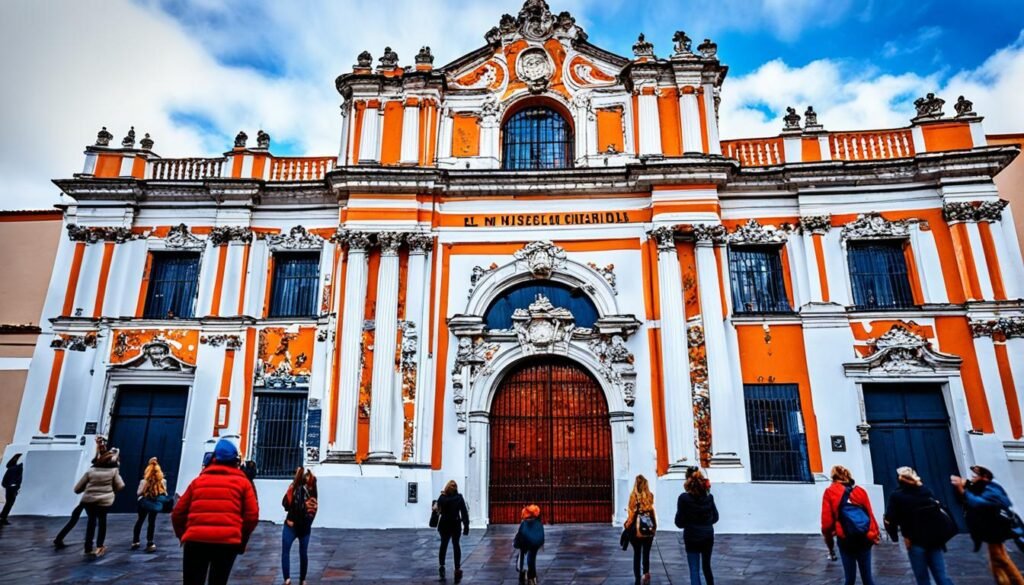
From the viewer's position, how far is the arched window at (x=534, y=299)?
51.9ft

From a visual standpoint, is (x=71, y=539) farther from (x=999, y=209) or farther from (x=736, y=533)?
(x=999, y=209)

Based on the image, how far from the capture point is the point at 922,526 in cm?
671

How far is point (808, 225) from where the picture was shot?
1591cm

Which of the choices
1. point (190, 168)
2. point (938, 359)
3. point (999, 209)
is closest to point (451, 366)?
point (190, 168)

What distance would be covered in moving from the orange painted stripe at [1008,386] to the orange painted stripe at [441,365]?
41.3 feet

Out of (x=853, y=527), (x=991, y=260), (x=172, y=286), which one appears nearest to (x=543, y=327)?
(x=853, y=527)

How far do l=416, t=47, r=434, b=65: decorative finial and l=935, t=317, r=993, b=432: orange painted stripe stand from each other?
14.4 m

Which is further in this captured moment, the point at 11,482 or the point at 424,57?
the point at 424,57

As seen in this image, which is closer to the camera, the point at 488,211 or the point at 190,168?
the point at 488,211

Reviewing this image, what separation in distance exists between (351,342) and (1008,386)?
1495 cm

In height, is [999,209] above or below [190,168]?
below

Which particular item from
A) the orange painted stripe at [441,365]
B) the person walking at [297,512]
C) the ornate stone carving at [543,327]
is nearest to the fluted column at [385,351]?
the orange painted stripe at [441,365]

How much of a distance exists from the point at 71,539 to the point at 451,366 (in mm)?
8035

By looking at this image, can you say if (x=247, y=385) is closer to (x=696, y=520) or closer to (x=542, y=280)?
(x=542, y=280)
